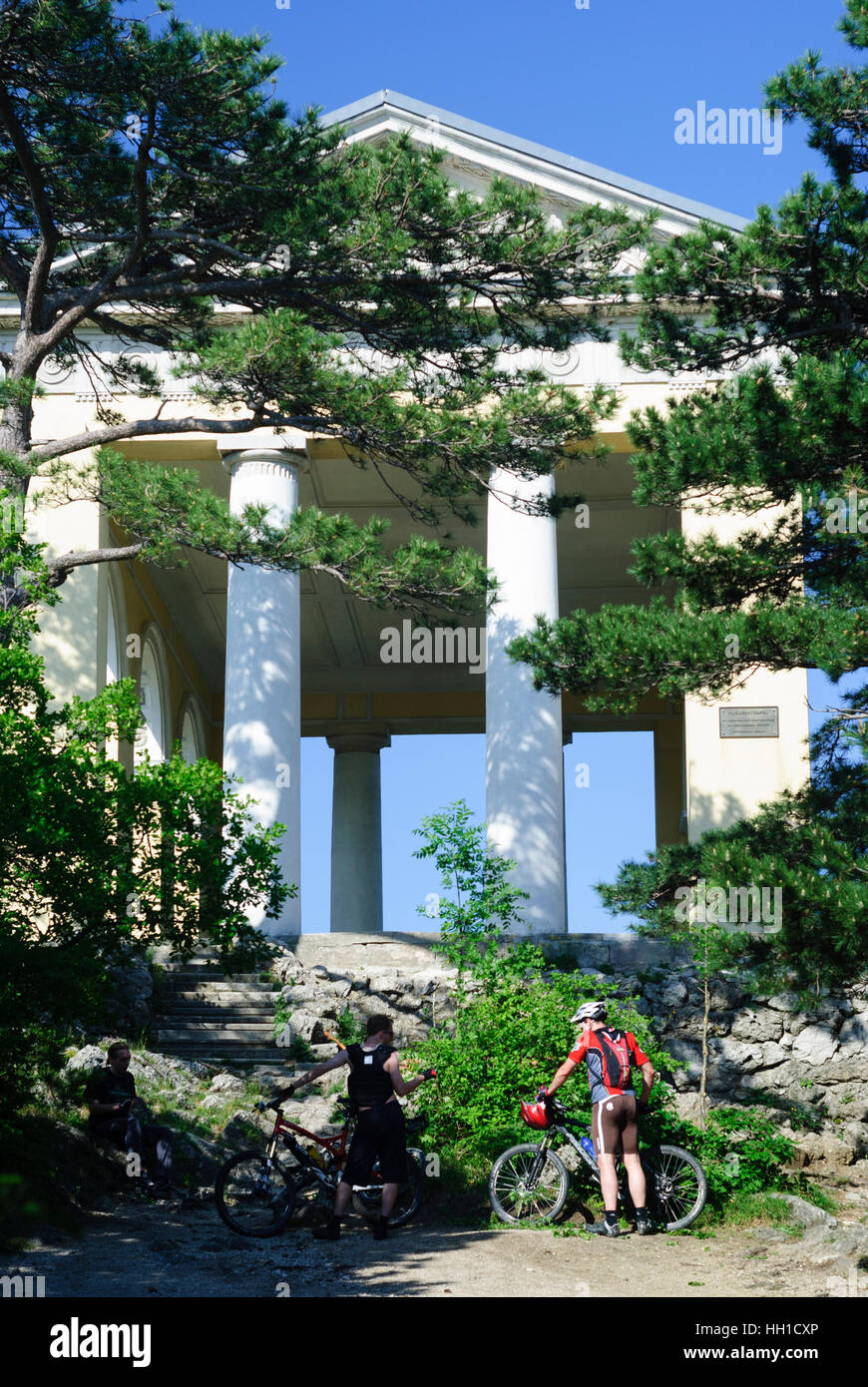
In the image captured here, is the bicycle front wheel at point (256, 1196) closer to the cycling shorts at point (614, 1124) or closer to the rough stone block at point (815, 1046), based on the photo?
the cycling shorts at point (614, 1124)

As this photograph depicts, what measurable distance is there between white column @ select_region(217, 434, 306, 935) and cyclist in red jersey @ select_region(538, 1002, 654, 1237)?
846 cm

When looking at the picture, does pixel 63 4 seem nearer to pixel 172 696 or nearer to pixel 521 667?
pixel 521 667

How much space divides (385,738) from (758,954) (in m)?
23.0

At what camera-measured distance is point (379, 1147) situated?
10555 mm

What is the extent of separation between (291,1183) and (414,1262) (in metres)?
1.34

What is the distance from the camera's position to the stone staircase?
15.8m

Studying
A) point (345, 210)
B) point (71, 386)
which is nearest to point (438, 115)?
point (71, 386)

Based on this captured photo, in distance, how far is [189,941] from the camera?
11.8m

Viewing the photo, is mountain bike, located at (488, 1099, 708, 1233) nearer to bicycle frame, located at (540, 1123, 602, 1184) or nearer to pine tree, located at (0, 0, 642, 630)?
bicycle frame, located at (540, 1123, 602, 1184)

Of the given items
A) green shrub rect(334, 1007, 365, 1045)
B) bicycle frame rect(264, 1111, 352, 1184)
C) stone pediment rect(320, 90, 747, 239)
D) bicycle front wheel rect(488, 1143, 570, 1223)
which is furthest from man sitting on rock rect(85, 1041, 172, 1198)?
stone pediment rect(320, 90, 747, 239)

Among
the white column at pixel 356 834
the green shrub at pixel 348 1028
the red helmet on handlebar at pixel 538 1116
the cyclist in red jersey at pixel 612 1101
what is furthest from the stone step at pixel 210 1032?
the white column at pixel 356 834

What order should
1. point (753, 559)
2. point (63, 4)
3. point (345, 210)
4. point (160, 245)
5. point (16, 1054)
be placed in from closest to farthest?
1. point (16, 1054)
2. point (753, 559)
3. point (63, 4)
4. point (345, 210)
5. point (160, 245)

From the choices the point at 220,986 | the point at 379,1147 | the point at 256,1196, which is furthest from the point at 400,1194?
the point at 220,986

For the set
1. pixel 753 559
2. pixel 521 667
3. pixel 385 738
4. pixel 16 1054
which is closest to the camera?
pixel 16 1054
